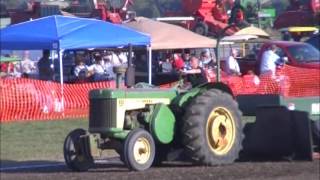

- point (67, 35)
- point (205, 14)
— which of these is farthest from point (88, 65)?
point (205, 14)

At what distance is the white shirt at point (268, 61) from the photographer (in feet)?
84.6

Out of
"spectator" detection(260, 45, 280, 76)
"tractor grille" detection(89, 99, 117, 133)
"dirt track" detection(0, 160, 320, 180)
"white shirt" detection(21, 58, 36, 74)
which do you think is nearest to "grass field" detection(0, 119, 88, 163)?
"dirt track" detection(0, 160, 320, 180)

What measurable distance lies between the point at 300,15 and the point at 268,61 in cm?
1463

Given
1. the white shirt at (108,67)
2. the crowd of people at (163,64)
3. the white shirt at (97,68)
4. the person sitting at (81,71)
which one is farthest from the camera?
the person sitting at (81,71)

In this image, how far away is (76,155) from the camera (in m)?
13.7

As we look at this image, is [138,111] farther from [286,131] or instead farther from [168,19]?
[168,19]

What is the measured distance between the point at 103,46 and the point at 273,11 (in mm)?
22876

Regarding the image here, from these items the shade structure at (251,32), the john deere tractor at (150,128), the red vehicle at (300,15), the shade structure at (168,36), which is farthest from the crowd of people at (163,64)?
the red vehicle at (300,15)

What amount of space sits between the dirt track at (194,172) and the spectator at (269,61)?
11.7 metres

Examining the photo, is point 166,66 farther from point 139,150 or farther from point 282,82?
point 139,150

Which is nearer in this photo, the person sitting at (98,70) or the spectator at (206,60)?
the person sitting at (98,70)

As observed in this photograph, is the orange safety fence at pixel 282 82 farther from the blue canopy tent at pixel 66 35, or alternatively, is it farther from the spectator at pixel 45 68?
the spectator at pixel 45 68

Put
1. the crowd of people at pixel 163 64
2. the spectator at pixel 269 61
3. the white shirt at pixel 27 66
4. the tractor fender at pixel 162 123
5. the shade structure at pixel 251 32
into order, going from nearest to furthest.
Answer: the tractor fender at pixel 162 123 → the crowd of people at pixel 163 64 → the spectator at pixel 269 61 → the white shirt at pixel 27 66 → the shade structure at pixel 251 32

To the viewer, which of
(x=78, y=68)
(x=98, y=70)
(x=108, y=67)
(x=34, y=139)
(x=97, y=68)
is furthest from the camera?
(x=78, y=68)
